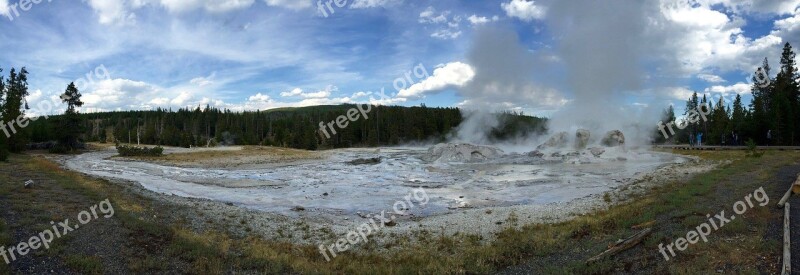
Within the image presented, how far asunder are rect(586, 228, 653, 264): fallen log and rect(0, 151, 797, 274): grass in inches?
6.3

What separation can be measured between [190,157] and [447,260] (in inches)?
2318

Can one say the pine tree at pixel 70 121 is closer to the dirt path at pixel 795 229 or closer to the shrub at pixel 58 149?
the shrub at pixel 58 149

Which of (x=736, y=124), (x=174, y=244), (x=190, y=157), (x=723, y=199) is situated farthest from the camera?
(x=736, y=124)

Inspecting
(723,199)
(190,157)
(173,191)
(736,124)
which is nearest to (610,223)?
(723,199)

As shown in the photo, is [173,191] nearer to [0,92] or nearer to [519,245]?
[519,245]

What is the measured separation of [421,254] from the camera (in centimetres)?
1401

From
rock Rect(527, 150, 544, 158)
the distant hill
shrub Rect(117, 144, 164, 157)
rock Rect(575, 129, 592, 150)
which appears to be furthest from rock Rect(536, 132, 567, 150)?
shrub Rect(117, 144, 164, 157)

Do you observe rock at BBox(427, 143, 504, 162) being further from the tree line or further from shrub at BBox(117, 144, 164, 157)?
shrub at BBox(117, 144, 164, 157)

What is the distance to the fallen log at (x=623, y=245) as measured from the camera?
11.6 m

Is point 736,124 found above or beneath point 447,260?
above

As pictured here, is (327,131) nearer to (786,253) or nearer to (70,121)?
(70,121)

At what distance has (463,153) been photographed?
57.5 metres

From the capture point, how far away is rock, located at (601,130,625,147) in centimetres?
5991

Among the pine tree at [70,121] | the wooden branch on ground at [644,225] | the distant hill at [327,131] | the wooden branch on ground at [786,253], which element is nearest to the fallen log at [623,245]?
the wooden branch on ground at [644,225]
